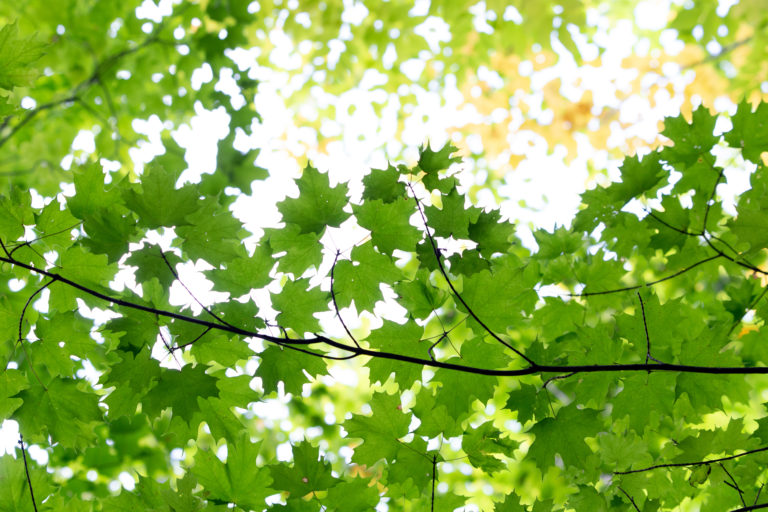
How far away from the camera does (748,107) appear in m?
1.70

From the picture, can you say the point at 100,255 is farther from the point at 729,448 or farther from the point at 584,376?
the point at 729,448

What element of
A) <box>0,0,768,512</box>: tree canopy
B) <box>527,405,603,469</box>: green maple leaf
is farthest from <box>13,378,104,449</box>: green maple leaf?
<box>527,405,603,469</box>: green maple leaf

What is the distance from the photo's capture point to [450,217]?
139 cm

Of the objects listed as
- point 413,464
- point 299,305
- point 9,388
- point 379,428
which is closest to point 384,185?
point 299,305

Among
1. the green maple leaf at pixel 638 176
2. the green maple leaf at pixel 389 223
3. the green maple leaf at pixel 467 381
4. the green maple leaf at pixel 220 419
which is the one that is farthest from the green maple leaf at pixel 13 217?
the green maple leaf at pixel 638 176

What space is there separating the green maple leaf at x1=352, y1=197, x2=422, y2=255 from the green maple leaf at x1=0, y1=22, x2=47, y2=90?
1039 millimetres

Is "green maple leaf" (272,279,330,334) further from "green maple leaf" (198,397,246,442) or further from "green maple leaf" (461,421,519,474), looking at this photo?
"green maple leaf" (461,421,519,474)

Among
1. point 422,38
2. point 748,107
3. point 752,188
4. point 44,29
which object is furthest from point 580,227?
point 44,29

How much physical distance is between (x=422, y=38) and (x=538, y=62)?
3269mm

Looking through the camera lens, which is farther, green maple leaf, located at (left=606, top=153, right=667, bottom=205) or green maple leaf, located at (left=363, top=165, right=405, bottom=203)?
green maple leaf, located at (left=606, top=153, right=667, bottom=205)

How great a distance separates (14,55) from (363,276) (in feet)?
3.79

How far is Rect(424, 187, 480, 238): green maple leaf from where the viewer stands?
1.38m

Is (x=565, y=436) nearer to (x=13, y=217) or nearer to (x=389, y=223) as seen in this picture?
(x=389, y=223)

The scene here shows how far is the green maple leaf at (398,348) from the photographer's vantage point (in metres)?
1.36
